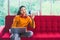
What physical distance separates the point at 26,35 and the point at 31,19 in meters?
0.56

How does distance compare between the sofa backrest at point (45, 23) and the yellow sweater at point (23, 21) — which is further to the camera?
the sofa backrest at point (45, 23)

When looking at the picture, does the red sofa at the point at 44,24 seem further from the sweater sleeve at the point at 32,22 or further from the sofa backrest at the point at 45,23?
the sweater sleeve at the point at 32,22

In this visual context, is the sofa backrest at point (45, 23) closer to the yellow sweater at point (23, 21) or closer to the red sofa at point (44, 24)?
the red sofa at point (44, 24)

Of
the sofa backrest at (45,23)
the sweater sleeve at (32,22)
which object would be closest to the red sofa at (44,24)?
the sofa backrest at (45,23)

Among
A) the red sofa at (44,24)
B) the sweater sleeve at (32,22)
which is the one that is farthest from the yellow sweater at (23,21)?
the red sofa at (44,24)

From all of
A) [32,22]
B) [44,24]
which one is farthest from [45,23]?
[32,22]

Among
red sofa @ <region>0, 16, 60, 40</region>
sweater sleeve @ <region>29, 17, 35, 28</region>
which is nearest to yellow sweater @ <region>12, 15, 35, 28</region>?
sweater sleeve @ <region>29, 17, 35, 28</region>

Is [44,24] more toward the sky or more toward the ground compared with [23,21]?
more toward the ground

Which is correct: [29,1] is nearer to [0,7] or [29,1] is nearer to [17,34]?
[0,7]

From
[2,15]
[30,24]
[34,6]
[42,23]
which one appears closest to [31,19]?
[30,24]

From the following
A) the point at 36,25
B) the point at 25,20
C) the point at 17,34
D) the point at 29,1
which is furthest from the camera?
the point at 29,1

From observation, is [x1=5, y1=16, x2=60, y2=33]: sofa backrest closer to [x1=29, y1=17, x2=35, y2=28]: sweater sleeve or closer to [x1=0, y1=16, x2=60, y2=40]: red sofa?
[x1=0, y1=16, x2=60, y2=40]: red sofa

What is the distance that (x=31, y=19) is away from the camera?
4.07 meters

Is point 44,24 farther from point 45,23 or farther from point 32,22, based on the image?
point 32,22
